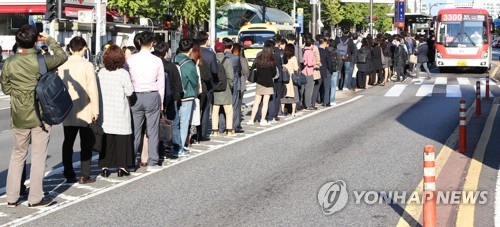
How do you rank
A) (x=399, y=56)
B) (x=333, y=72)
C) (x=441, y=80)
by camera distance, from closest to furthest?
(x=333, y=72) → (x=399, y=56) → (x=441, y=80)

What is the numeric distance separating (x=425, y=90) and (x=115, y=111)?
767 inches

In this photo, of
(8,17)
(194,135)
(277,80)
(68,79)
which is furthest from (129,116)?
(8,17)

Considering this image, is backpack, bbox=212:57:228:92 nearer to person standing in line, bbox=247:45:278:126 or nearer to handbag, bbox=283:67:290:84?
person standing in line, bbox=247:45:278:126

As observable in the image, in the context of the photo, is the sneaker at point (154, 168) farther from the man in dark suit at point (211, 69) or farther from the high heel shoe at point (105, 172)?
the man in dark suit at point (211, 69)

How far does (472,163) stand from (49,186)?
5646 mm

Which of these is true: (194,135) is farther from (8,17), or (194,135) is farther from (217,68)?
(8,17)

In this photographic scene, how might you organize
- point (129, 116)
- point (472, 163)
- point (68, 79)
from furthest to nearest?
point (472, 163) → point (129, 116) → point (68, 79)

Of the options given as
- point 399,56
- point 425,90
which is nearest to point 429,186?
point 425,90

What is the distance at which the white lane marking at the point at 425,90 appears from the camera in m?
26.6

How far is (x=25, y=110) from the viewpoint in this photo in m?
8.60

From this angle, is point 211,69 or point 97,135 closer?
point 97,135

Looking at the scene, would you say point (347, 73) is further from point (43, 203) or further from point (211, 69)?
point (43, 203)

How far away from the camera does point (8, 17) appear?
5266 cm

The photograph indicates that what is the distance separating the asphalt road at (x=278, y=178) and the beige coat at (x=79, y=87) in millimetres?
962
